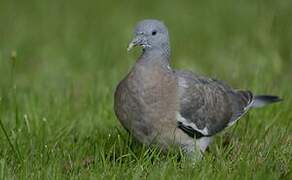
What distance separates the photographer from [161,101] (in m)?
4.71

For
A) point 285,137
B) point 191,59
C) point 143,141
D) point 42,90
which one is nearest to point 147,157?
point 143,141

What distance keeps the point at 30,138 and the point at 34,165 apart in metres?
0.53

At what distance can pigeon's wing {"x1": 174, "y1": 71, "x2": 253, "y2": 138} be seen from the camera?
Answer: 4.86 meters

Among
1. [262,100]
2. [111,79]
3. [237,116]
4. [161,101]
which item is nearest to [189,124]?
[161,101]

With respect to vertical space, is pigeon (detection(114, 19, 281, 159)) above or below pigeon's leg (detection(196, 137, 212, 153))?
above

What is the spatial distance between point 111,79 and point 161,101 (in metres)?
2.03

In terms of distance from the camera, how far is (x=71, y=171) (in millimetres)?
4422

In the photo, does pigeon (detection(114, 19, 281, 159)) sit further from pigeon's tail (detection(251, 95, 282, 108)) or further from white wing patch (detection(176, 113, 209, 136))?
pigeon's tail (detection(251, 95, 282, 108))

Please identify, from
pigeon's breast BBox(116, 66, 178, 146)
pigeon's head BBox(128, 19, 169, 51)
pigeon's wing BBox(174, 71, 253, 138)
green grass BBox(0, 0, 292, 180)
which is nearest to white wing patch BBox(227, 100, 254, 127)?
pigeon's wing BBox(174, 71, 253, 138)

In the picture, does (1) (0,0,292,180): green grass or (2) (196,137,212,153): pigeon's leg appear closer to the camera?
(1) (0,0,292,180): green grass

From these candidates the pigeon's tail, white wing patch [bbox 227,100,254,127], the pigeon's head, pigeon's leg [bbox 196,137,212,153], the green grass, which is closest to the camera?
the green grass

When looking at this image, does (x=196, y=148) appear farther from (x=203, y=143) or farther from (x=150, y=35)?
(x=150, y=35)

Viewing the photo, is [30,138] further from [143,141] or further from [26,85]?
[26,85]

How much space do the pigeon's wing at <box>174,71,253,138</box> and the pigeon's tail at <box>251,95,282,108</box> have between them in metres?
0.06
